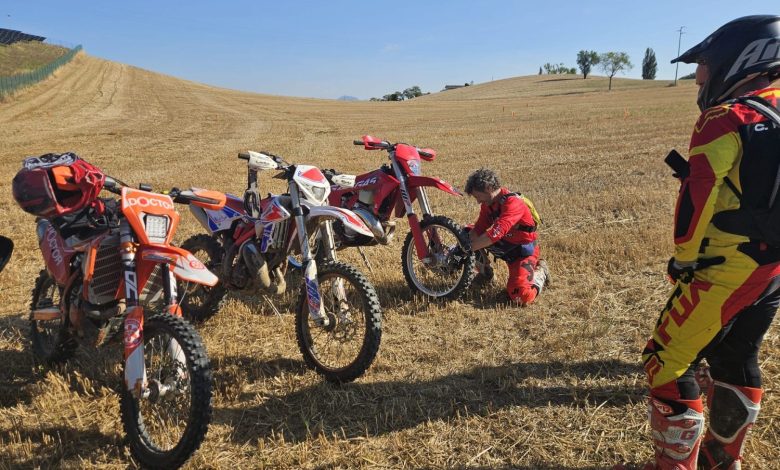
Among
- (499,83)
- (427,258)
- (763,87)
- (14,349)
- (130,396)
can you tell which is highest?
(499,83)

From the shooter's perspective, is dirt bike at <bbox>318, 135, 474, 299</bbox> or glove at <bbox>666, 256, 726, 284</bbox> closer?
glove at <bbox>666, 256, 726, 284</bbox>

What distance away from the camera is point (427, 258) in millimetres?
5430

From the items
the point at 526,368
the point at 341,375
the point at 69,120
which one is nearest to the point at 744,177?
the point at 526,368

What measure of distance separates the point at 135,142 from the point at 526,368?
19.0 m

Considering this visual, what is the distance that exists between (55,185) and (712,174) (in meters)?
A: 3.73

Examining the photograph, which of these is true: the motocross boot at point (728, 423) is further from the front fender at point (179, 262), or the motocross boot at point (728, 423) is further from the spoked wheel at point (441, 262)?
the front fender at point (179, 262)

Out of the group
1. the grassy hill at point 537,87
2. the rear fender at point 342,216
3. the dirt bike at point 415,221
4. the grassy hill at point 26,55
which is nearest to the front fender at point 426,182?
the dirt bike at point 415,221

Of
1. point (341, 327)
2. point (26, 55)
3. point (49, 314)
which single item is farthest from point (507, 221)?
point (26, 55)

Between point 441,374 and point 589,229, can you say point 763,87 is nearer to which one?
point 441,374

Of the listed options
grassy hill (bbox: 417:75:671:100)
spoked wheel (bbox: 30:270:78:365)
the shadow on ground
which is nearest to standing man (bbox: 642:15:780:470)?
the shadow on ground

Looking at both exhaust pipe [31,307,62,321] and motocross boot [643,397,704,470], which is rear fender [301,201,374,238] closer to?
exhaust pipe [31,307,62,321]

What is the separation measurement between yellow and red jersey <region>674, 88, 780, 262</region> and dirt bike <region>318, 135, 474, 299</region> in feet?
9.64

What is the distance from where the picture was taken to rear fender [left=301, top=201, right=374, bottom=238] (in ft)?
12.8

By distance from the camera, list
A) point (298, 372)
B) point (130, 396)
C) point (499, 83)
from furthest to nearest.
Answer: point (499, 83), point (298, 372), point (130, 396)
